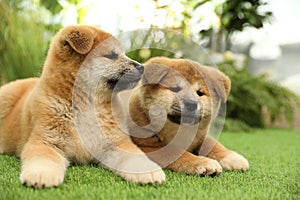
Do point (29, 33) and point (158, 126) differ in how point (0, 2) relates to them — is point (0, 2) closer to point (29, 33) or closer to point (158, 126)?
point (29, 33)

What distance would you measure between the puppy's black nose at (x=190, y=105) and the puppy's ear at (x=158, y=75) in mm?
152

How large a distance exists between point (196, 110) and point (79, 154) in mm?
642

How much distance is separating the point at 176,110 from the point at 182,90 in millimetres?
118

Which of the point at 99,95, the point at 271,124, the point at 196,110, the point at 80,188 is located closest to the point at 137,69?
the point at 99,95

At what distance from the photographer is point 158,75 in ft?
7.17

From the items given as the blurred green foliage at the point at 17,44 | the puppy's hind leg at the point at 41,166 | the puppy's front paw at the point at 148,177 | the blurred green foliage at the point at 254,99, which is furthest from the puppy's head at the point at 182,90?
the blurred green foliage at the point at 254,99

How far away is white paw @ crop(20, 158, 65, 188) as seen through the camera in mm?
1526

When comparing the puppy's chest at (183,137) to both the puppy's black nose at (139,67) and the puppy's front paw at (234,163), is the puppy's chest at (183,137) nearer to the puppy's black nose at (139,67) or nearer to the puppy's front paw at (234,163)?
the puppy's front paw at (234,163)

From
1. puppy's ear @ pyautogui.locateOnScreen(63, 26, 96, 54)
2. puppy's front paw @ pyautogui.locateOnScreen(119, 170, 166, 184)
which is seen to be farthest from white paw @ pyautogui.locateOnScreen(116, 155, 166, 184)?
puppy's ear @ pyautogui.locateOnScreen(63, 26, 96, 54)

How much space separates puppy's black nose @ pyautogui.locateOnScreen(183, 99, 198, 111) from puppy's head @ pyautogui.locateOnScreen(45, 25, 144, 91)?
11.0 inches

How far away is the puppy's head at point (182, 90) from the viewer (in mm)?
2098

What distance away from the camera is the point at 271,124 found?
5.76 m

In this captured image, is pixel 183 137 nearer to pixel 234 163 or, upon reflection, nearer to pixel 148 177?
pixel 234 163

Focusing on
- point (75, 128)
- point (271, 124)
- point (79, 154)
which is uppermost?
point (75, 128)
